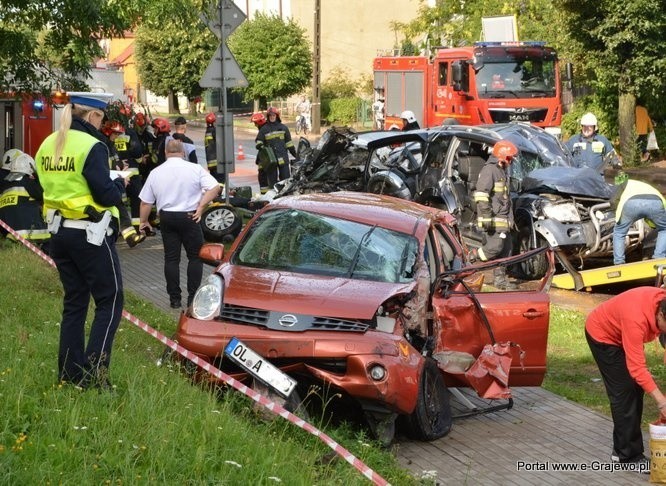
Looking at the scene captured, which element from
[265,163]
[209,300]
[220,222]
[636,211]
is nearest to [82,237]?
[209,300]

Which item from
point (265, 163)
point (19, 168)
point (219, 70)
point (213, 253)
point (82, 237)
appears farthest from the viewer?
Result: point (265, 163)

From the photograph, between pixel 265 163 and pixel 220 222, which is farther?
pixel 265 163

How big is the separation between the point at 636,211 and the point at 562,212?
1006 mm

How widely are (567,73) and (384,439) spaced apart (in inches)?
804

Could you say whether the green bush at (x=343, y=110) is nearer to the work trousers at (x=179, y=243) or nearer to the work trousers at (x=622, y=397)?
the work trousers at (x=179, y=243)

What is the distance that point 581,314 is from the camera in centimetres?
1196

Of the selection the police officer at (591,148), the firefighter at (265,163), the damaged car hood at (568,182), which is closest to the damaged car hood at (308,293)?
the damaged car hood at (568,182)

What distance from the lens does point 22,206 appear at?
47.0 feet

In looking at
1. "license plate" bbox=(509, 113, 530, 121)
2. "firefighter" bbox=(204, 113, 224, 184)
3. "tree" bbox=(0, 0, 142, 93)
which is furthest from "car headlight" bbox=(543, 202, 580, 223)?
"license plate" bbox=(509, 113, 530, 121)

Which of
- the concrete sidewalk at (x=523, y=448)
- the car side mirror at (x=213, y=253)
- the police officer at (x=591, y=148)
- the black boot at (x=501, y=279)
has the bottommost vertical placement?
the concrete sidewalk at (x=523, y=448)

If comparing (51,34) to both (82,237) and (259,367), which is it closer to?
(82,237)

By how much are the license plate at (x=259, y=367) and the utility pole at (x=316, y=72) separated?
3832cm

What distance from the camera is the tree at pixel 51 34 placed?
47.3 feet

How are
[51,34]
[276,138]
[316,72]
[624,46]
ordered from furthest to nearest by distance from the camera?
1. [316,72]
2. [624,46]
3. [276,138]
4. [51,34]
